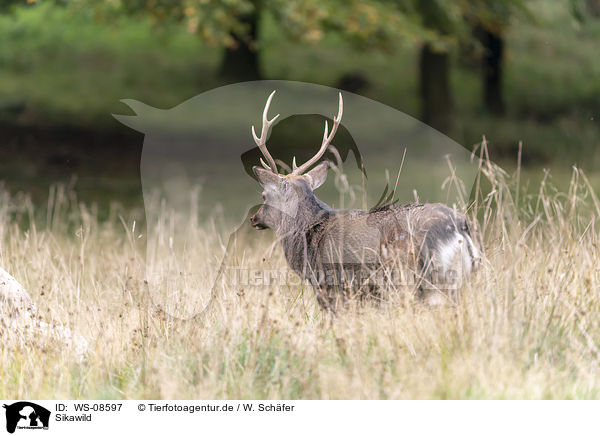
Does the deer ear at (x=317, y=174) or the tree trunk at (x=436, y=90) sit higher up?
the deer ear at (x=317, y=174)

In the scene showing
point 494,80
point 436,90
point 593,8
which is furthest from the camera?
point 593,8

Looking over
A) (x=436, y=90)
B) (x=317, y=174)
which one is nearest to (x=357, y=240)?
(x=317, y=174)

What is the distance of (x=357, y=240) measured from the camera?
4.71m

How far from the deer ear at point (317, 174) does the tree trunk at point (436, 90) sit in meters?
10.2

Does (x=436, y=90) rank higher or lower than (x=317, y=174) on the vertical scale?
lower

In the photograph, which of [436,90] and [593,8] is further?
[593,8]

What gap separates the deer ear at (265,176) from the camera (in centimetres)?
461

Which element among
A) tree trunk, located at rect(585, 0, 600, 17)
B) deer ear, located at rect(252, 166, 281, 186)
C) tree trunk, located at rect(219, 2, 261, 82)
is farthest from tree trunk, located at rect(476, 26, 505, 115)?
deer ear, located at rect(252, 166, 281, 186)

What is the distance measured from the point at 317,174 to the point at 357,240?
0.53 metres
